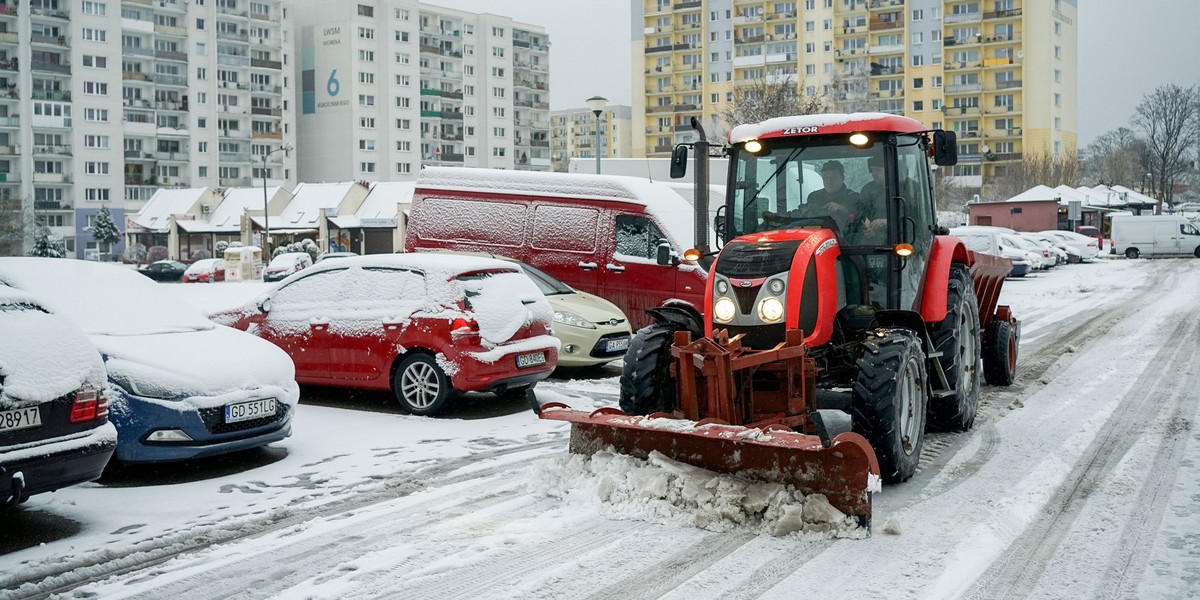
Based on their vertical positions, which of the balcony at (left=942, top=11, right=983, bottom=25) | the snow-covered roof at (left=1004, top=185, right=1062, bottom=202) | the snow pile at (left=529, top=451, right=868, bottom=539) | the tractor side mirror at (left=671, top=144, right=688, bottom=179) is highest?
the balcony at (left=942, top=11, right=983, bottom=25)

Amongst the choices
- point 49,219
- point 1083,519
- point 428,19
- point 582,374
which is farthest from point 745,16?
point 1083,519

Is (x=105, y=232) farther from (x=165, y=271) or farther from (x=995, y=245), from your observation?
(x=995, y=245)

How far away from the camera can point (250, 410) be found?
25.7ft

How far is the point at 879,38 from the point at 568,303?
91.7 metres

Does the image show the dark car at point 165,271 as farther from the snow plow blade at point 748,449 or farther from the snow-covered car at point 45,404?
the snow plow blade at point 748,449

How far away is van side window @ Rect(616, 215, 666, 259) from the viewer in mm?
15031

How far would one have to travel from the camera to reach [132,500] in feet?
23.1

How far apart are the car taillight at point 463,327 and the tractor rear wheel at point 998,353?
220 inches

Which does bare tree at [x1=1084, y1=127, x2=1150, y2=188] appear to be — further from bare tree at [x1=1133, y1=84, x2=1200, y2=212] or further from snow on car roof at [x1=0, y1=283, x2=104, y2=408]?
snow on car roof at [x1=0, y1=283, x2=104, y2=408]

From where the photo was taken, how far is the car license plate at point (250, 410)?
7666mm

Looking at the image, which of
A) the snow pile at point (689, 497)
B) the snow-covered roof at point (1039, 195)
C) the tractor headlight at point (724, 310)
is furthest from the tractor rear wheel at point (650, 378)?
the snow-covered roof at point (1039, 195)

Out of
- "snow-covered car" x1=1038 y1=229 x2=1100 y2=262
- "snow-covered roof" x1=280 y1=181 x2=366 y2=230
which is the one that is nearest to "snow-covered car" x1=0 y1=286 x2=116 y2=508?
"snow-covered car" x1=1038 y1=229 x2=1100 y2=262

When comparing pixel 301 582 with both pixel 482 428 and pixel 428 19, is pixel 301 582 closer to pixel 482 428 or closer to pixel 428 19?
pixel 482 428

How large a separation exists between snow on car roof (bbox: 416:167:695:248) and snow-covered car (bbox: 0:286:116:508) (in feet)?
31.0
